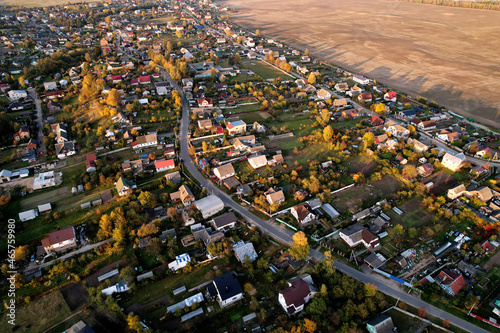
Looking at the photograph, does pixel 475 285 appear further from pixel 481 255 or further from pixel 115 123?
pixel 115 123

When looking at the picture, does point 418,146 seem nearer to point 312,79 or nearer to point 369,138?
point 369,138

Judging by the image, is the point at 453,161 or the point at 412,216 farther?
the point at 453,161

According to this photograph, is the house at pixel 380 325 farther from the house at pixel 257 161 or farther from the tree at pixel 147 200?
the tree at pixel 147 200

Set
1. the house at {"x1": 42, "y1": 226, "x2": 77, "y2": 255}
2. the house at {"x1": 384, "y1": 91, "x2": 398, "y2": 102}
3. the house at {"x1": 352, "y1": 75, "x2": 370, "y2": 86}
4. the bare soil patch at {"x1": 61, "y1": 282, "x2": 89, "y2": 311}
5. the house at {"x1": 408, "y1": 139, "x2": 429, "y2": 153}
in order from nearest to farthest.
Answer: the bare soil patch at {"x1": 61, "y1": 282, "x2": 89, "y2": 311}, the house at {"x1": 42, "y1": 226, "x2": 77, "y2": 255}, the house at {"x1": 408, "y1": 139, "x2": 429, "y2": 153}, the house at {"x1": 384, "y1": 91, "x2": 398, "y2": 102}, the house at {"x1": 352, "y1": 75, "x2": 370, "y2": 86}

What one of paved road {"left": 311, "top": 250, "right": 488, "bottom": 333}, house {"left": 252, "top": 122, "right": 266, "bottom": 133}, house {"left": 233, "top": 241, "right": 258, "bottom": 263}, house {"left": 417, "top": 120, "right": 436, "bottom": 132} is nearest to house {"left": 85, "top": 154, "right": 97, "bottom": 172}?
house {"left": 233, "top": 241, "right": 258, "bottom": 263}

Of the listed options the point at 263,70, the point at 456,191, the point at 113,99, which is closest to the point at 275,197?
the point at 456,191

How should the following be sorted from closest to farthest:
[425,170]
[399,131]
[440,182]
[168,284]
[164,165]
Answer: [168,284] → [440,182] → [425,170] → [164,165] → [399,131]

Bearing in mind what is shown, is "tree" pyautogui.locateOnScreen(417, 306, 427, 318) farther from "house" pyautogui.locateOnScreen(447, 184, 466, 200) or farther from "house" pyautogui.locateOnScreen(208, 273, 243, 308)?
"house" pyautogui.locateOnScreen(447, 184, 466, 200)
